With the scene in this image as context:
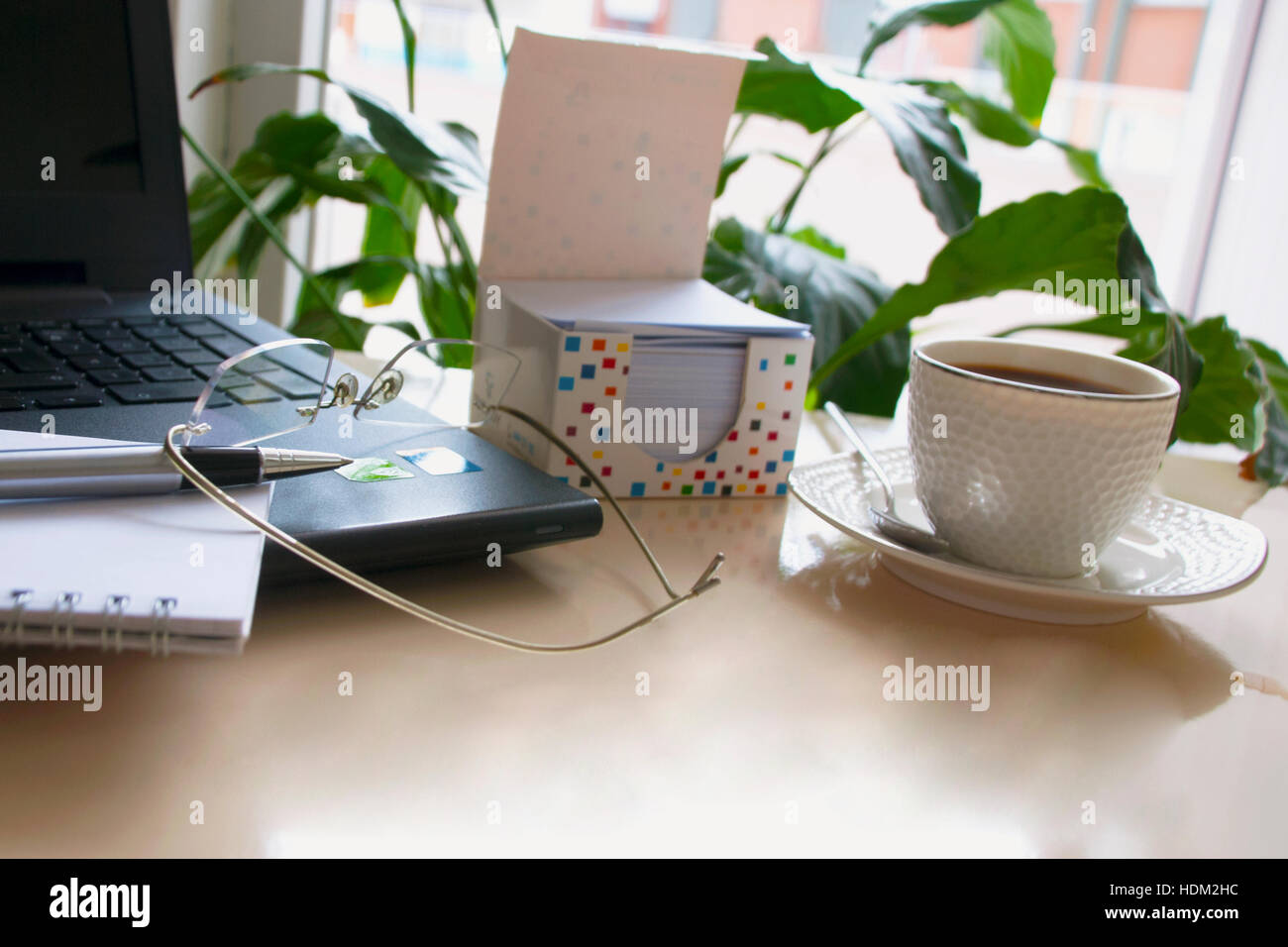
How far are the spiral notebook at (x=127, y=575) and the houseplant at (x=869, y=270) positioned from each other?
13.2 inches

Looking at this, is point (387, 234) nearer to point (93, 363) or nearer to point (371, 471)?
point (93, 363)

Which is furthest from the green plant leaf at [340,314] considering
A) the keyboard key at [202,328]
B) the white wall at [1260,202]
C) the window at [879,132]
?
the window at [879,132]

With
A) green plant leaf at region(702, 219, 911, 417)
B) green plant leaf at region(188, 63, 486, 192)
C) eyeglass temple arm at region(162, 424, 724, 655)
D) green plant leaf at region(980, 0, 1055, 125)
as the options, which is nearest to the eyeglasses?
eyeglass temple arm at region(162, 424, 724, 655)

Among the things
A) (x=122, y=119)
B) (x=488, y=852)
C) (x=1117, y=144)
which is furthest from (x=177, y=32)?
(x=1117, y=144)

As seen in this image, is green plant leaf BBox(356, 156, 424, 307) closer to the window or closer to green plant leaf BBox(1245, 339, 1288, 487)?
green plant leaf BBox(1245, 339, 1288, 487)

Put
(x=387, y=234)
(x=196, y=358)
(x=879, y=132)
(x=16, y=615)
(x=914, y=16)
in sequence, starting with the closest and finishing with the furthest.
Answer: (x=16, y=615), (x=196, y=358), (x=914, y=16), (x=387, y=234), (x=879, y=132)

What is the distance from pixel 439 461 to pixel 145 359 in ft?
0.58

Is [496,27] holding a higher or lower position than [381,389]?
higher

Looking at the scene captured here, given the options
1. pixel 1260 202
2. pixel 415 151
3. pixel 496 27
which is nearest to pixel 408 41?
pixel 496 27

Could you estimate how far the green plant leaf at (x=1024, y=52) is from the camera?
0.94 metres

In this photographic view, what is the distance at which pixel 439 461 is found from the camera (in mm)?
421

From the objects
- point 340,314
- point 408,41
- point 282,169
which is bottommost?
point 340,314

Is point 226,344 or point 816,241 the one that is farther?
point 816,241
